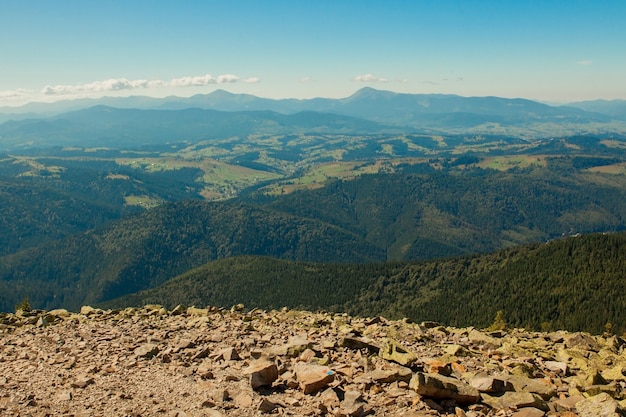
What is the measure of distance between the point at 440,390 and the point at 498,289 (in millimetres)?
124763

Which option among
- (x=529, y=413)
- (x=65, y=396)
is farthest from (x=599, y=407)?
(x=65, y=396)

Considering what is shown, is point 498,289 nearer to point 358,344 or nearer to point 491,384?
point 358,344

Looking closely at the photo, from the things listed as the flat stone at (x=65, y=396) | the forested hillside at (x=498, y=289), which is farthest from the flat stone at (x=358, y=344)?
the forested hillside at (x=498, y=289)

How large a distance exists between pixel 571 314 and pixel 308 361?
9457 centimetres

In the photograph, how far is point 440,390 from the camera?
19891 mm

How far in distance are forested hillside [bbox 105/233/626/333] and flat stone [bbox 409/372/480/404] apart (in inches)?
2353

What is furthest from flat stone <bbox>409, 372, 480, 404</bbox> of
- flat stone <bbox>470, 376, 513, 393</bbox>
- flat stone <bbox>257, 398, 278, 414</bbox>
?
flat stone <bbox>257, 398, 278, 414</bbox>

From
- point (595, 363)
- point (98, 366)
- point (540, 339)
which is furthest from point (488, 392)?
point (98, 366)

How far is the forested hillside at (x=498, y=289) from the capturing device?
100000 mm

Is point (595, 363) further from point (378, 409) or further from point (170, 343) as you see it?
point (170, 343)

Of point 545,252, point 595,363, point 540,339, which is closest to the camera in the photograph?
point 595,363

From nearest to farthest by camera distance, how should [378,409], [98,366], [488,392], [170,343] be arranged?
[378,409] → [488,392] → [98,366] → [170,343]

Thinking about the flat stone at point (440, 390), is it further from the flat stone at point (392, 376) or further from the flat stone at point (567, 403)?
the flat stone at point (567, 403)

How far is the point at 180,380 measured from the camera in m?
24.2
